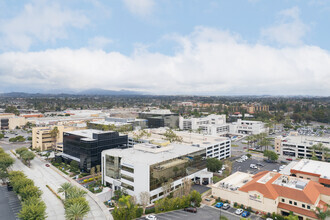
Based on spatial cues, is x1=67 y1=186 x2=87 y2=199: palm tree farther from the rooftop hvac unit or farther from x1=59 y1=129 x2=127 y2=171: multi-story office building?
the rooftop hvac unit

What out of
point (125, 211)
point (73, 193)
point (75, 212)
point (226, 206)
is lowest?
point (226, 206)

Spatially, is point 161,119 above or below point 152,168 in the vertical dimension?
above

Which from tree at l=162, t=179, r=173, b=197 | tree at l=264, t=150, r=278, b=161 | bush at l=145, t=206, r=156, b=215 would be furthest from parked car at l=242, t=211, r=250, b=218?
tree at l=264, t=150, r=278, b=161

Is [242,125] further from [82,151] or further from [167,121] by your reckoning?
[82,151]

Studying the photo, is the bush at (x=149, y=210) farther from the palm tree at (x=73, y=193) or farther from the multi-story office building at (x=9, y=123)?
the multi-story office building at (x=9, y=123)

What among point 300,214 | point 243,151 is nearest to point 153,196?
point 300,214

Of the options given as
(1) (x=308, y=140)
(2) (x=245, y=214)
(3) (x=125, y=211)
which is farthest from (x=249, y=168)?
(3) (x=125, y=211)

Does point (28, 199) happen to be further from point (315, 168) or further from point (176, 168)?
point (315, 168)
